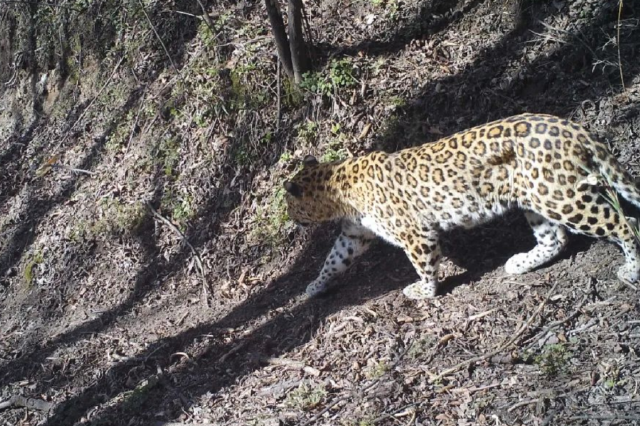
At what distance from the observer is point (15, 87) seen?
13.1m

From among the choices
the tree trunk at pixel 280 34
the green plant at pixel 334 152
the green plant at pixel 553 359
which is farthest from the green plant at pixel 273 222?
the green plant at pixel 553 359

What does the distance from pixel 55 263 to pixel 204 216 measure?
91.8 inches

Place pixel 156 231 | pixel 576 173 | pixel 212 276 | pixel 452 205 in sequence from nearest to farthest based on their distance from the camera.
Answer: pixel 576 173
pixel 452 205
pixel 212 276
pixel 156 231

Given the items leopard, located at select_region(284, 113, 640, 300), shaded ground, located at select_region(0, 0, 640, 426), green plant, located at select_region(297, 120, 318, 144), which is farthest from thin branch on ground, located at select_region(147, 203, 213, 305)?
green plant, located at select_region(297, 120, 318, 144)

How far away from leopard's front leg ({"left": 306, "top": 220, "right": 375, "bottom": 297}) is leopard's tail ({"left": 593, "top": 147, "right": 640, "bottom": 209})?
2537mm

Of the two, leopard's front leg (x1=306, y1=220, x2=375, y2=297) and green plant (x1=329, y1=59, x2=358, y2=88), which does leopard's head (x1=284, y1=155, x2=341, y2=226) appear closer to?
leopard's front leg (x1=306, y1=220, x2=375, y2=297)

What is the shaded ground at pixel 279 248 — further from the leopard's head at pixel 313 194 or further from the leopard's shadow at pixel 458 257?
the leopard's head at pixel 313 194

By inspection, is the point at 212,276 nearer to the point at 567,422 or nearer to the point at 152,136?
the point at 152,136

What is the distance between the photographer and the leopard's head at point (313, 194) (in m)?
7.36

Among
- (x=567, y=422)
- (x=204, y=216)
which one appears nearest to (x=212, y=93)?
(x=204, y=216)

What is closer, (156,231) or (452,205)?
(452,205)

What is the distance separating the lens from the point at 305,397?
616 cm

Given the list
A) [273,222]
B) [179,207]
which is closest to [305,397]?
[273,222]

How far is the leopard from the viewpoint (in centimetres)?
581
